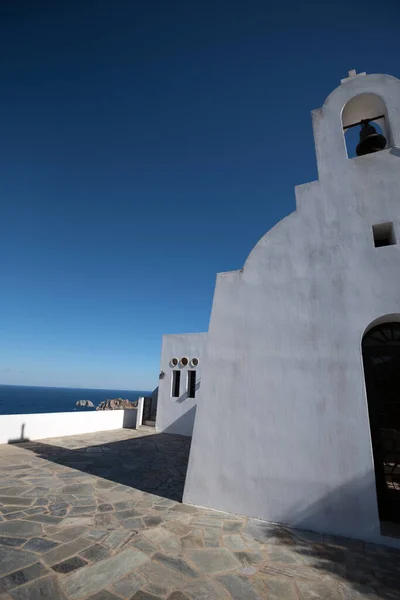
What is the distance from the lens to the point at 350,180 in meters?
5.11

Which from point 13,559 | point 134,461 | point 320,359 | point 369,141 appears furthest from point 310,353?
point 134,461

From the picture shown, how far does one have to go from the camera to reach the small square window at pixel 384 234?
478 cm

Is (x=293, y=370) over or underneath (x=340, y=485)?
over

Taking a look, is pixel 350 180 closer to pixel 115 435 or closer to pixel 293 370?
pixel 293 370

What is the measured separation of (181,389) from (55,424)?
5.61 m

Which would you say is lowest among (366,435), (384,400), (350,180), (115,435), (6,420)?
(115,435)

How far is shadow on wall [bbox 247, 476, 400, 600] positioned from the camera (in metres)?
3.07

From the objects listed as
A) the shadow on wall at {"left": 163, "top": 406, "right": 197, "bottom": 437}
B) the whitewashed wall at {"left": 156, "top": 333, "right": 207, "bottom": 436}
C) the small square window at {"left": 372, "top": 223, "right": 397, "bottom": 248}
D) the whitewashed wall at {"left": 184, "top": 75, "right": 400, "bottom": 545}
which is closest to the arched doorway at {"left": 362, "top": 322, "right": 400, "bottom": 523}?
the whitewashed wall at {"left": 184, "top": 75, "right": 400, "bottom": 545}

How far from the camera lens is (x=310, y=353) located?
470cm

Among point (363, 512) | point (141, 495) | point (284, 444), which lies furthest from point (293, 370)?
point (141, 495)

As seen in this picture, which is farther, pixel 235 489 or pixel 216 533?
pixel 235 489

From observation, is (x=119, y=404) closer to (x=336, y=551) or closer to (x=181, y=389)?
(x=181, y=389)

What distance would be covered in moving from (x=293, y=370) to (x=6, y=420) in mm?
10315

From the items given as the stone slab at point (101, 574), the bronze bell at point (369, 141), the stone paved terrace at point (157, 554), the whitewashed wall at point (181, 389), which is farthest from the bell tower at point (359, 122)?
the whitewashed wall at point (181, 389)
